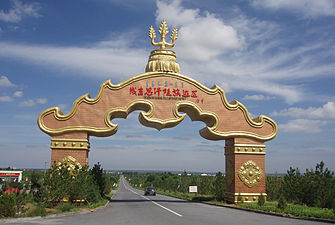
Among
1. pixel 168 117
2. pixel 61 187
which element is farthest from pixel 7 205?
pixel 168 117

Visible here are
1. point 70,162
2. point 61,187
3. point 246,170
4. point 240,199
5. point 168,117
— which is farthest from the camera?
point 246,170

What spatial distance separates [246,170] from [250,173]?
28cm

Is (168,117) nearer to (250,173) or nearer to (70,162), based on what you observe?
(250,173)

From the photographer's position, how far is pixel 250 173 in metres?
18.1

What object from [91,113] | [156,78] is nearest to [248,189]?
[156,78]

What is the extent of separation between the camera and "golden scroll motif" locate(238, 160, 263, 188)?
1803cm

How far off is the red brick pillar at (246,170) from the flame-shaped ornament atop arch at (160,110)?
1.82ft

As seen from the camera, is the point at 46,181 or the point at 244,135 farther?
the point at 244,135

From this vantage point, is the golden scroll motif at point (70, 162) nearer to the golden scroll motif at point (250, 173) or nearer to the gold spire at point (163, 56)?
the gold spire at point (163, 56)

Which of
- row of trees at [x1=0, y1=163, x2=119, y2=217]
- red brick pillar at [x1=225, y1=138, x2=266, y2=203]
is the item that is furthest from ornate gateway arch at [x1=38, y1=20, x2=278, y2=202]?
row of trees at [x1=0, y1=163, x2=119, y2=217]

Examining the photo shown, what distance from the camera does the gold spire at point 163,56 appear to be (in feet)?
60.9

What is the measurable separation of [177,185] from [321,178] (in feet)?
109

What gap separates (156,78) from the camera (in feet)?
59.8

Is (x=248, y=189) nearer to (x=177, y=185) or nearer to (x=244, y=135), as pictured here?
(x=244, y=135)
